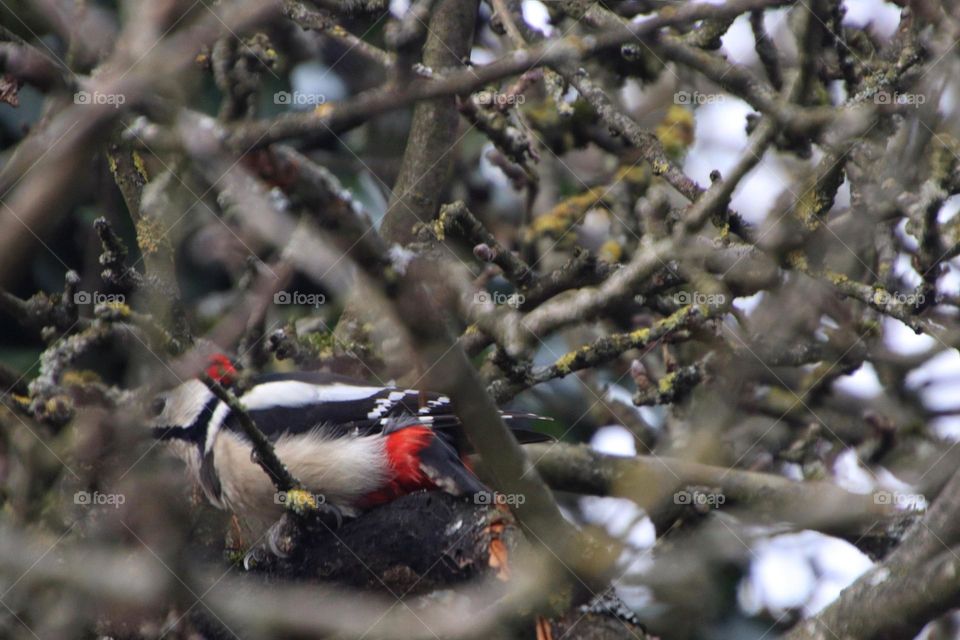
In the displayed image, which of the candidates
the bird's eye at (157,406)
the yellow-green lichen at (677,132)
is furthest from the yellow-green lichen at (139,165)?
the yellow-green lichen at (677,132)

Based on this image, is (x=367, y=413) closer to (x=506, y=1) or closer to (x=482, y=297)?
(x=482, y=297)

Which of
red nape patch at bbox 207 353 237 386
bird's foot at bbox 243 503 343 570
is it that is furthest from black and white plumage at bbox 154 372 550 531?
bird's foot at bbox 243 503 343 570

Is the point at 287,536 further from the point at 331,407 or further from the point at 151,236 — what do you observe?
the point at 151,236

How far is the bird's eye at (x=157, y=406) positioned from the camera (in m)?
3.68

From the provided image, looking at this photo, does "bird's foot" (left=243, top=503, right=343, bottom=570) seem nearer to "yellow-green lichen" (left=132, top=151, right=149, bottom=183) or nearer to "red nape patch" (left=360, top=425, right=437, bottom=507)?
"red nape patch" (left=360, top=425, right=437, bottom=507)

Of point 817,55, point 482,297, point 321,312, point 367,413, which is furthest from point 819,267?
point 321,312

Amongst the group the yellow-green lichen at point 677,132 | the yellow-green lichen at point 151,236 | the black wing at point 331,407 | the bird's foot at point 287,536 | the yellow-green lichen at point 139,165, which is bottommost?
the bird's foot at point 287,536

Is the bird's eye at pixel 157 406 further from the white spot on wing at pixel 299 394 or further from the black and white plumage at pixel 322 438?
the white spot on wing at pixel 299 394

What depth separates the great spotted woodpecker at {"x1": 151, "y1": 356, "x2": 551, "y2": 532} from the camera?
11.9 feet

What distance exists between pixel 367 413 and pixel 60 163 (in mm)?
1856

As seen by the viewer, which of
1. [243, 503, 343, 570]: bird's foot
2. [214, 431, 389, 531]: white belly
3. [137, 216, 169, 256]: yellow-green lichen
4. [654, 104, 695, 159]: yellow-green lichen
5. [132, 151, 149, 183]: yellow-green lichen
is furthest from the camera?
[654, 104, 695, 159]: yellow-green lichen

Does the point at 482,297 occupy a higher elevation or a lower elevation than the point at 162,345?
higher

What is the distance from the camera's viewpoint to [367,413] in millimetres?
3783

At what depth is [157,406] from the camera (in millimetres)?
3746
